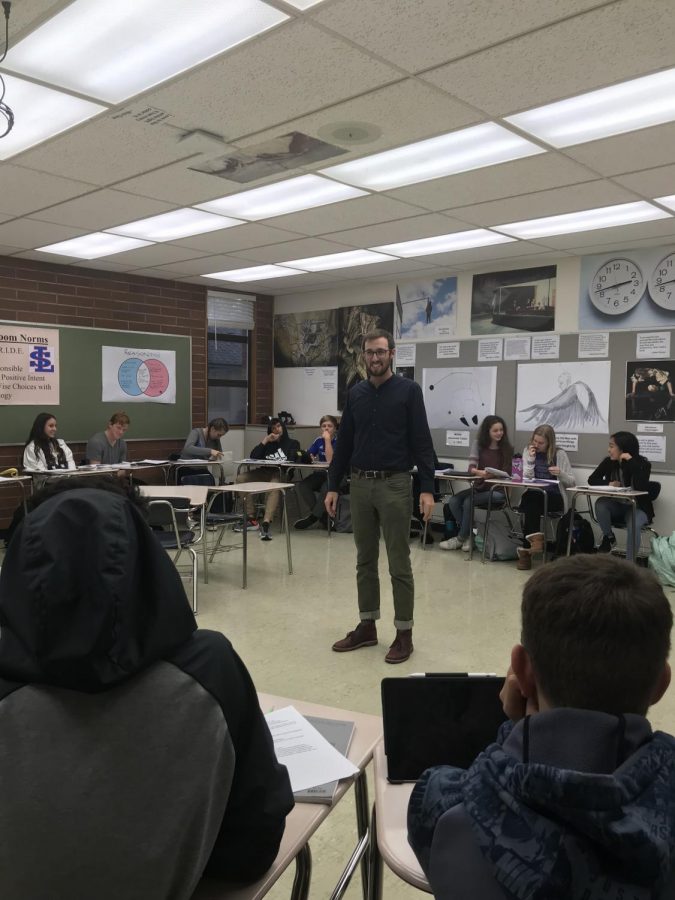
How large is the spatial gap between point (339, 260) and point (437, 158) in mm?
2865

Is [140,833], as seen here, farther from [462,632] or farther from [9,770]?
Answer: [462,632]

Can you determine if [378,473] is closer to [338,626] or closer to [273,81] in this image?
[338,626]

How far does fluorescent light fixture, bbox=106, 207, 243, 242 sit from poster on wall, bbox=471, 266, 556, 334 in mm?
2766

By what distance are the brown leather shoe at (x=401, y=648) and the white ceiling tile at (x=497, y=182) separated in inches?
102

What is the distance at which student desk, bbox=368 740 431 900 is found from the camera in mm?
985

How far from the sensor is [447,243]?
5832 millimetres

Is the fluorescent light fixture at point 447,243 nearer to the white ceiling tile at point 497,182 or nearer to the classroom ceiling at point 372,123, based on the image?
the classroom ceiling at point 372,123

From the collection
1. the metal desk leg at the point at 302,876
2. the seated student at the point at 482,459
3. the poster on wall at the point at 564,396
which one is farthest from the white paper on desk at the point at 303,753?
the poster on wall at the point at 564,396

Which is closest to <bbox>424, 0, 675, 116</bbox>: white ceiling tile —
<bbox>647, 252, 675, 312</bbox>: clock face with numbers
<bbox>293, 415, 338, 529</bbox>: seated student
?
<bbox>647, 252, 675, 312</bbox>: clock face with numbers

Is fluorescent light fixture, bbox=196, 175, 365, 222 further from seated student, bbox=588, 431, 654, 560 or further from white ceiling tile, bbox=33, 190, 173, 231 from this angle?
seated student, bbox=588, 431, 654, 560

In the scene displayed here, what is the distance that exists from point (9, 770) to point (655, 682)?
0.79 meters

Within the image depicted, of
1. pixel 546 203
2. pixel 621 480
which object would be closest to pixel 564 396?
pixel 621 480

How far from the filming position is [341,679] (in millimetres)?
3365

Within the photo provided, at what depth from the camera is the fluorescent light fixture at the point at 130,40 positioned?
2.36 meters
